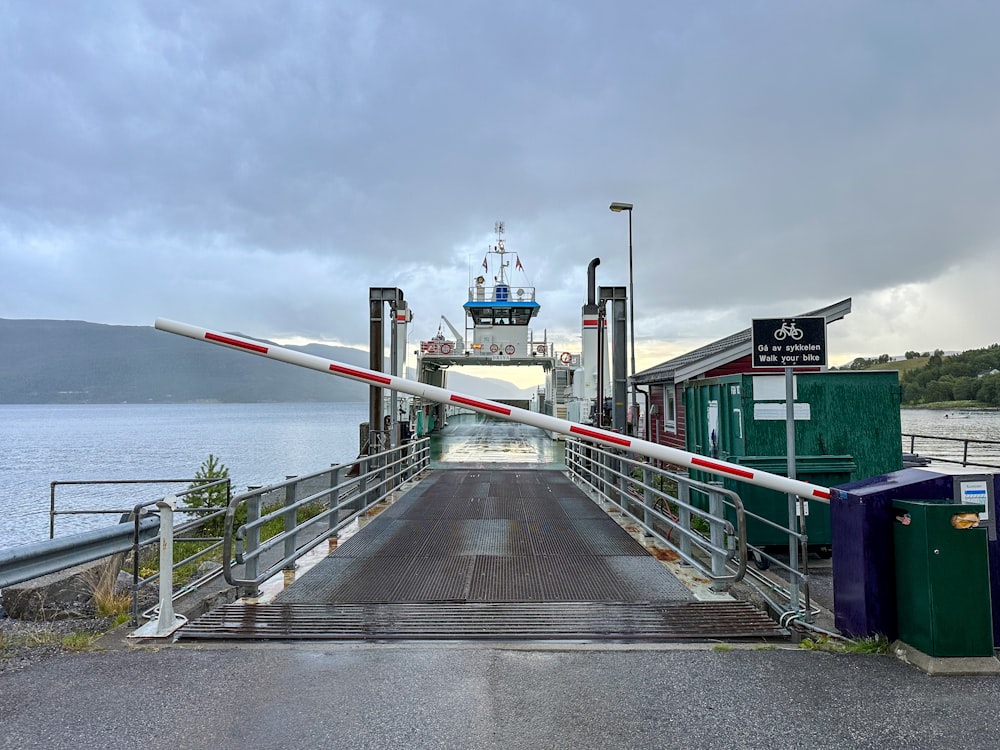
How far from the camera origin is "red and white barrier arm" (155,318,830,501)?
14.8 feet

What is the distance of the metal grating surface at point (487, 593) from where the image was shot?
4.32 metres

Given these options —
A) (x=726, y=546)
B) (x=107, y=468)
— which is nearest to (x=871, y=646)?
(x=726, y=546)

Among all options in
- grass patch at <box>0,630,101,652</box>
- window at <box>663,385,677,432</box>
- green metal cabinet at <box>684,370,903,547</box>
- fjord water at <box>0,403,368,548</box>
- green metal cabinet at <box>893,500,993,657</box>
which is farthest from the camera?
fjord water at <box>0,403,368,548</box>

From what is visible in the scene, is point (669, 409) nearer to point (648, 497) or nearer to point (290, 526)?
point (648, 497)

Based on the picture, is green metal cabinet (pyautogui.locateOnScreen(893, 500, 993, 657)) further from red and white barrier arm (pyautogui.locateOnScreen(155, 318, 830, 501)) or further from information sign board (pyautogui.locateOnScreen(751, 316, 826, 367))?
information sign board (pyautogui.locateOnScreen(751, 316, 826, 367))

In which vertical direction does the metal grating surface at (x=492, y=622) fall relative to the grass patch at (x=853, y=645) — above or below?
below

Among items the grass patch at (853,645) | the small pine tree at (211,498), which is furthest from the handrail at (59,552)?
the small pine tree at (211,498)

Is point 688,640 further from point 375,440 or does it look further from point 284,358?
point 375,440

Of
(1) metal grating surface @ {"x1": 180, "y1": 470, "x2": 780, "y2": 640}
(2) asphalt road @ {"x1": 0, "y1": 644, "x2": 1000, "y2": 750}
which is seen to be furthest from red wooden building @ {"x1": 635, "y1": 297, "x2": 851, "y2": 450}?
(2) asphalt road @ {"x1": 0, "y1": 644, "x2": 1000, "y2": 750}

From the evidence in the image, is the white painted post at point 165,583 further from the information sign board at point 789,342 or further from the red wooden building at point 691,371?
the red wooden building at point 691,371

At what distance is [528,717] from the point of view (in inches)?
121

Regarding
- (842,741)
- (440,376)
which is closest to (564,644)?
(842,741)

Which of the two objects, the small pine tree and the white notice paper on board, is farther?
the small pine tree

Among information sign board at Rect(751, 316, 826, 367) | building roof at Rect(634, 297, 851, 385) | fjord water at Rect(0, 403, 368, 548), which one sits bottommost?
fjord water at Rect(0, 403, 368, 548)
